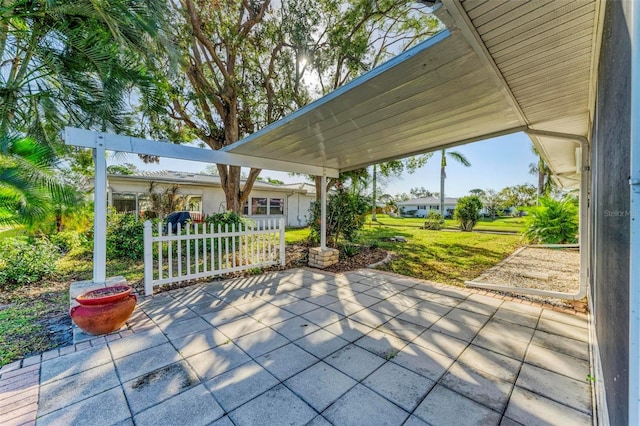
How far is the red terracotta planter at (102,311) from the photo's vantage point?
2.89 meters

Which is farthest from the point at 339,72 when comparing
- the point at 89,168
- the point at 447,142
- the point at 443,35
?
the point at 89,168

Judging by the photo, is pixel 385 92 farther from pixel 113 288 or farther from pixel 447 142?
pixel 113 288

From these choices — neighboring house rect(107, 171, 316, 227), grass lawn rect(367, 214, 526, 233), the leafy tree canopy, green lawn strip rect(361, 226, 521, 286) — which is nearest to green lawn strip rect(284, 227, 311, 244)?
neighboring house rect(107, 171, 316, 227)

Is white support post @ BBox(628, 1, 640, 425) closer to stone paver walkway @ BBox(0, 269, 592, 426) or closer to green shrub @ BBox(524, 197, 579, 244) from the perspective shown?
stone paver walkway @ BBox(0, 269, 592, 426)

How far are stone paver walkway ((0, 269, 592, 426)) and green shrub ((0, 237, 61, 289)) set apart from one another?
319 centimetres

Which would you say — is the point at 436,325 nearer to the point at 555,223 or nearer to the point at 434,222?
the point at 555,223

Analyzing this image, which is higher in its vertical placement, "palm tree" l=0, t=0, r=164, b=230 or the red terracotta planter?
"palm tree" l=0, t=0, r=164, b=230

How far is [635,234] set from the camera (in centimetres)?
95

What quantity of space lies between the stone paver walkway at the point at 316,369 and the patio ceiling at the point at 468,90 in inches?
105

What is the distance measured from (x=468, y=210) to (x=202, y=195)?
47.9ft

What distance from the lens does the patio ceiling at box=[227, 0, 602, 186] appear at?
185 centimetres

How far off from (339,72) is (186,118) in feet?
18.6

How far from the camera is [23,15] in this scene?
4.96 meters

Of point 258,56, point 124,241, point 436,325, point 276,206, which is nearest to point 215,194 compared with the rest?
point 276,206
